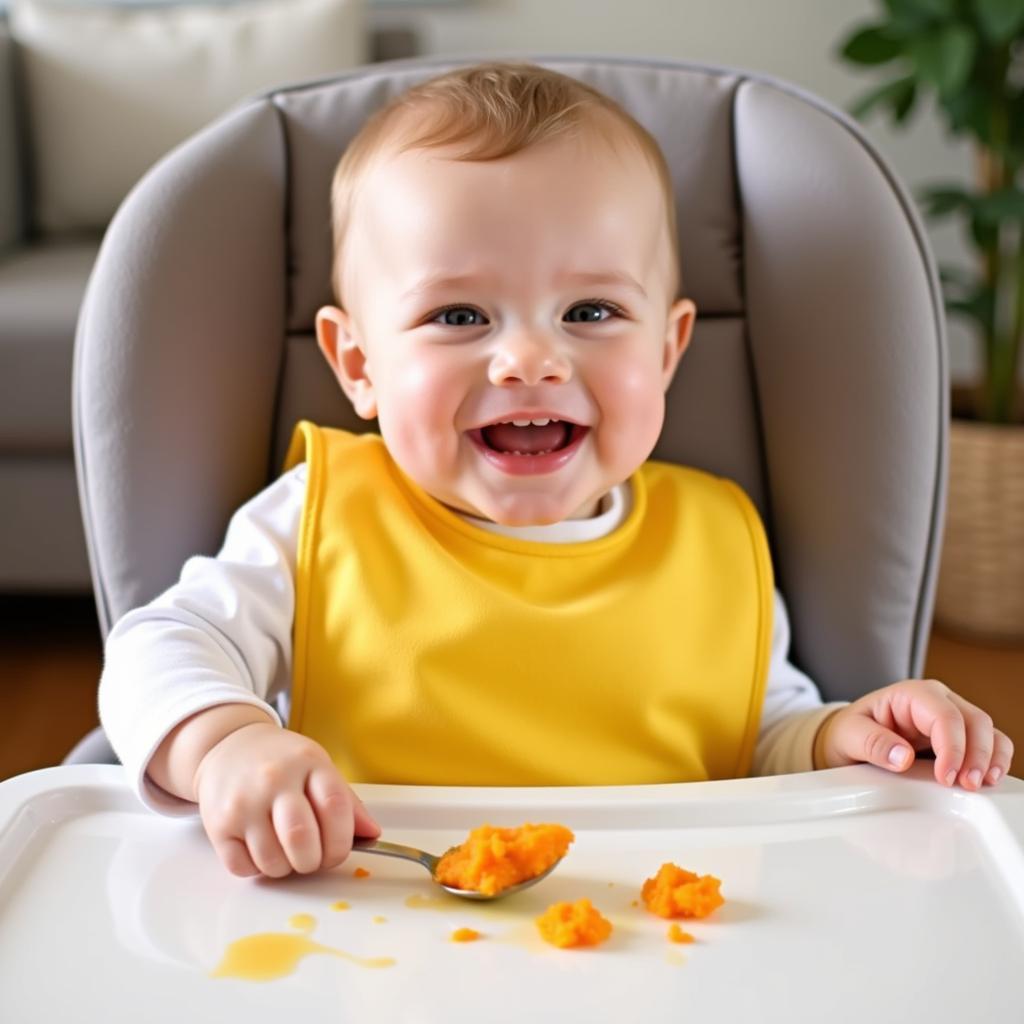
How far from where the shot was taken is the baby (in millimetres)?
825

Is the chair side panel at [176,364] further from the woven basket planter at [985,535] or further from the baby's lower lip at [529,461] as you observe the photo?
the woven basket planter at [985,535]

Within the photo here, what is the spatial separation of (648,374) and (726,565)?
159 millimetres

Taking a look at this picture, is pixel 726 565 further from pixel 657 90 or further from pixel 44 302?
pixel 44 302

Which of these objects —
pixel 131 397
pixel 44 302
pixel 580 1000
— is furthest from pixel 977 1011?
pixel 44 302

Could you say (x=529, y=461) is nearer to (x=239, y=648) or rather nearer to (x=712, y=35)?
(x=239, y=648)

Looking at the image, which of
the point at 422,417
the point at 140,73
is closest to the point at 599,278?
the point at 422,417

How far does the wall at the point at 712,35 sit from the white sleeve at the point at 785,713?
6.06ft

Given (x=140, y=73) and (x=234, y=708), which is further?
(x=140, y=73)

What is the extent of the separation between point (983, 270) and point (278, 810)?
183 cm

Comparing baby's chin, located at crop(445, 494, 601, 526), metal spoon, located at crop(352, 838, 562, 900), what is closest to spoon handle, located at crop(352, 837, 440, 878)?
metal spoon, located at crop(352, 838, 562, 900)

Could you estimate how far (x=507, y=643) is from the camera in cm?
86

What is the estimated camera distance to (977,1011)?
1.79 feet

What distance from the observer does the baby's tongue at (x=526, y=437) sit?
0.85 m

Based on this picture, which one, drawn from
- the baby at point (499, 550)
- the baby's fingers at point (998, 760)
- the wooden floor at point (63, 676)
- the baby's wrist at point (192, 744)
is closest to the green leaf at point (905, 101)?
the wooden floor at point (63, 676)
